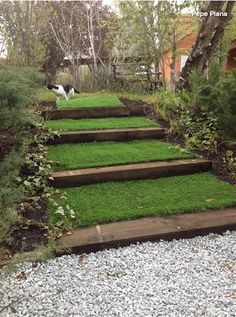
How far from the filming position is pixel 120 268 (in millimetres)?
2238

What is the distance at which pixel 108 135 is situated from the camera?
15.2 ft

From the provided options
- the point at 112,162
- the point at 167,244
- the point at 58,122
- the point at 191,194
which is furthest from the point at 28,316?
the point at 58,122

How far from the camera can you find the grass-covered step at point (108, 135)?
14.6ft

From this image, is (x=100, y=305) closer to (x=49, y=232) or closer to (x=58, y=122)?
(x=49, y=232)

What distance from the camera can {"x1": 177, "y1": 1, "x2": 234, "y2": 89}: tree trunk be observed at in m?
5.73

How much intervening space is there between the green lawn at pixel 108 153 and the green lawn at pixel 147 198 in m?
0.39

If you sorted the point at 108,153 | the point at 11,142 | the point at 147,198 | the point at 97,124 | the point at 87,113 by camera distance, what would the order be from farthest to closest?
the point at 87,113
the point at 97,124
the point at 108,153
the point at 11,142
the point at 147,198

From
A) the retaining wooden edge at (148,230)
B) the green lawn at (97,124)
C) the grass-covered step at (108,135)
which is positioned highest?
the green lawn at (97,124)

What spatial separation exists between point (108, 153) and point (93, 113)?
5.36 feet

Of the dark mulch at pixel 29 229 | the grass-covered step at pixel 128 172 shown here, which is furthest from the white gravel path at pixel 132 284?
the grass-covered step at pixel 128 172

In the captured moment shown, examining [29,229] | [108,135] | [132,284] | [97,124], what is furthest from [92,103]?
[132,284]

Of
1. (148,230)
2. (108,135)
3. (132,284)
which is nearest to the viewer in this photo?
(132,284)

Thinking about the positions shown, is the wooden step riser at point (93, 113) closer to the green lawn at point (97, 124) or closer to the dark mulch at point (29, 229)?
the green lawn at point (97, 124)

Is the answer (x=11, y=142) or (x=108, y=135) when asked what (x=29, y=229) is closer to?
(x=11, y=142)
